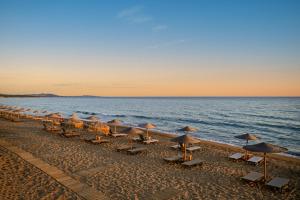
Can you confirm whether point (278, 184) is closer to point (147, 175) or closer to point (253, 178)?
point (253, 178)

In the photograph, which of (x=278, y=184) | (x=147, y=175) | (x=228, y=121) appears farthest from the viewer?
(x=228, y=121)

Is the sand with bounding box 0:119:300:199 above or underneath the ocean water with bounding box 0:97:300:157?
above

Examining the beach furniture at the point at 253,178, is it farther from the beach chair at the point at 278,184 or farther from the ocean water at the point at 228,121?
Result: the ocean water at the point at 228,121

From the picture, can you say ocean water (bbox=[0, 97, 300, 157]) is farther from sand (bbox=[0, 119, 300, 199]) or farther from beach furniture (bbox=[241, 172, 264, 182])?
beach furniture (bbox=[241, 172, 264, 182])

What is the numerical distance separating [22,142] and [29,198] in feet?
31.8

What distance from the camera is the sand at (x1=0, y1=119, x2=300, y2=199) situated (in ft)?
24.7

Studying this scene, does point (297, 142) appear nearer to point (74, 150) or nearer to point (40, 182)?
point (74, 150)

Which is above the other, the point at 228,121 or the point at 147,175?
the point at 147,175

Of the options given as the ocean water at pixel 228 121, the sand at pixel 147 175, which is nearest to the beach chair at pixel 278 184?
the sand at pixel 147 175

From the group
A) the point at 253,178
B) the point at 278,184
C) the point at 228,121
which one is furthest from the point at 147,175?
the point at 228,121

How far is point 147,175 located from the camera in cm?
929

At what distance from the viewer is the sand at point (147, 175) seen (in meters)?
7.52

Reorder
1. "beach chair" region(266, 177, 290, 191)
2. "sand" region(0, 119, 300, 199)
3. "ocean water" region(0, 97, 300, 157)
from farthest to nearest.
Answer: "ocean water" region(0, 97, 300, 157), "beach chair" region(266, 177, 290, 191), "sand" region(0, 119, 300, 199)

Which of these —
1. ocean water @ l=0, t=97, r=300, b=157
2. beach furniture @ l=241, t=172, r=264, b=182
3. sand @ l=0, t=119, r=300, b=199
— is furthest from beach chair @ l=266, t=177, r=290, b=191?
ocean water @ l=0, t=97, r=300, b=157
